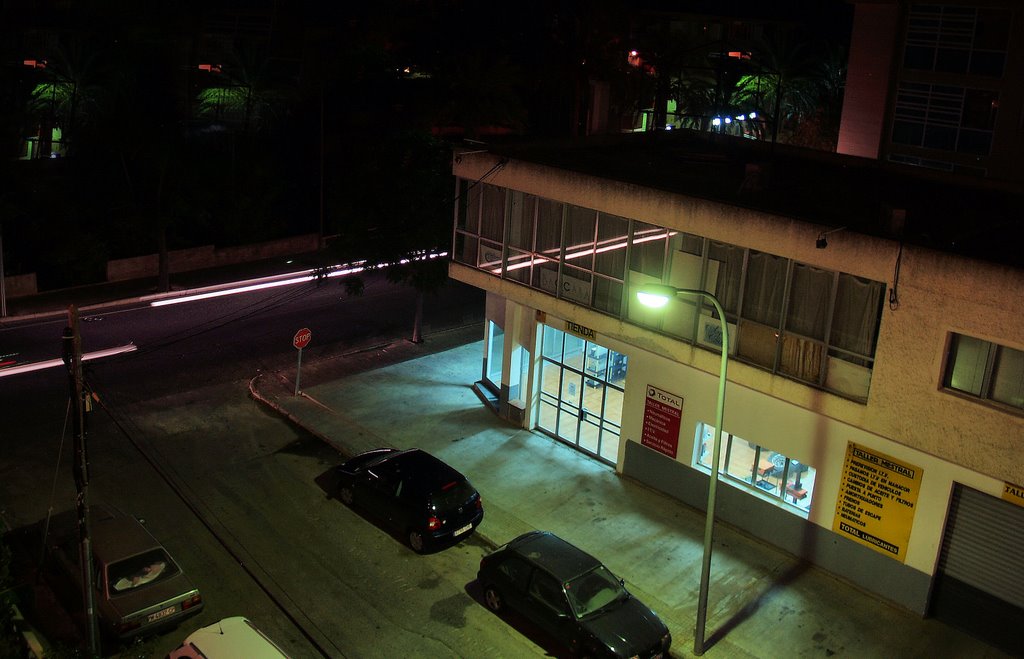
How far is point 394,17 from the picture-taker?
40.3m

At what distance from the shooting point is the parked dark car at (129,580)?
48.2ft

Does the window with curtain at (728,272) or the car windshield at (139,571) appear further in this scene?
the window with curtain at (728,272)

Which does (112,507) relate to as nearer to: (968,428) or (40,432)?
(40,432)

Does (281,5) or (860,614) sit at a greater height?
(281,5)

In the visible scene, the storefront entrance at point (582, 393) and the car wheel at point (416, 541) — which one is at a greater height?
the storefront entrance at point (582, 393)

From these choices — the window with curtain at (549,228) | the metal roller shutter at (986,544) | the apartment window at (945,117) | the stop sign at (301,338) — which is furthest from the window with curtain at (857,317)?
the apartment window at (945,117)

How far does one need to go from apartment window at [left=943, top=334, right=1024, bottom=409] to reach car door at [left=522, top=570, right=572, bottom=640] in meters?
7.17

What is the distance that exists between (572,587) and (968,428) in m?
6.82

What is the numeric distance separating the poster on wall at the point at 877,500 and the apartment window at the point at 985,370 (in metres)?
1.97

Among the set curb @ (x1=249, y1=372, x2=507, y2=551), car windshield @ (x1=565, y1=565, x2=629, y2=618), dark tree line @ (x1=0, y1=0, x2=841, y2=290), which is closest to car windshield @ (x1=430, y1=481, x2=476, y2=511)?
curb @ (x1=249, y1=372, x2=507, y2=551)

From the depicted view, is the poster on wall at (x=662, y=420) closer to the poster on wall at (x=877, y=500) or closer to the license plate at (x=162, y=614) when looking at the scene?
the poster on wall at (x=877, y=500)

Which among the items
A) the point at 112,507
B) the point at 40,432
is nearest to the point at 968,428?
the point at 112,507

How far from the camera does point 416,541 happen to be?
17.8 m

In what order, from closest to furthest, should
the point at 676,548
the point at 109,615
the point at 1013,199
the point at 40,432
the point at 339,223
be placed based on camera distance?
1. the point at 109,615
2. the point at 676,548
3. the point at 1013,199
4. the point at 40,432
5. the point at 339,223
